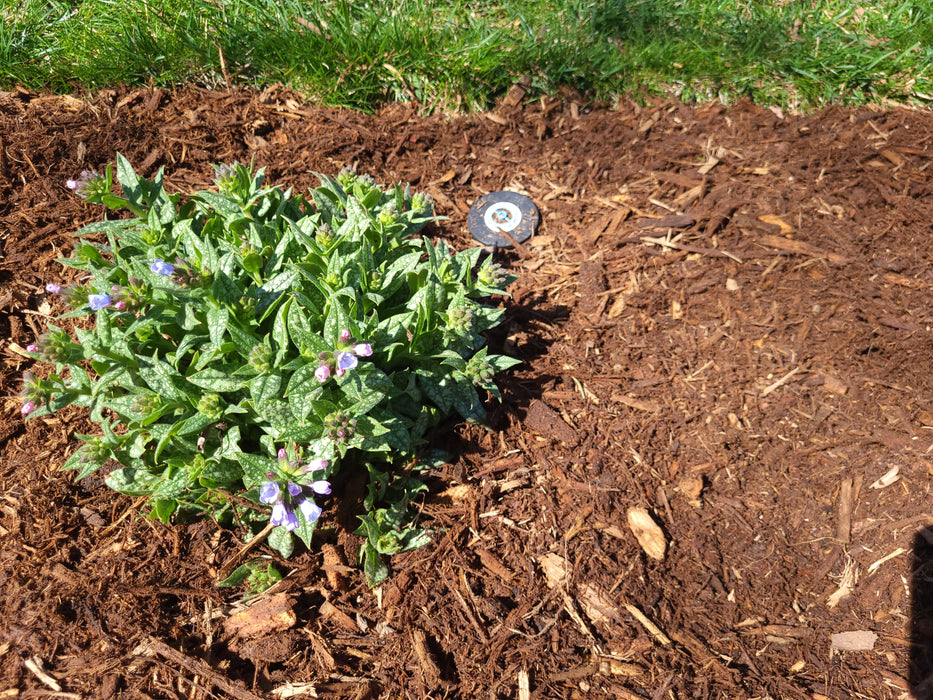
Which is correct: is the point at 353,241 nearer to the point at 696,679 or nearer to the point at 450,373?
the point at 450,373

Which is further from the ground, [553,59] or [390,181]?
[553,59]

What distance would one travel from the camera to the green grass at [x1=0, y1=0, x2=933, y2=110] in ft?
15.3

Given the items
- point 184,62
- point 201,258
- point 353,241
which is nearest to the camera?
point 201,258

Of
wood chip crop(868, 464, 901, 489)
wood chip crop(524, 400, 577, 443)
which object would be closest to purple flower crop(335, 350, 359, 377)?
wood chip crop(524, 400, 577, 443)

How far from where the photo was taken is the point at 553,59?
4.85 metres

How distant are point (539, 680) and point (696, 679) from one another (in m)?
0.62

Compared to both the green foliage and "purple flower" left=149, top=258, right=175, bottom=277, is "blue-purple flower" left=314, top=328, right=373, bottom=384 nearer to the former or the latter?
"purple flower" left=149, top=258, right=175, bottom=277

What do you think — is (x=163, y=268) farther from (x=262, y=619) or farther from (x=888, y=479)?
(x=888, y=479)

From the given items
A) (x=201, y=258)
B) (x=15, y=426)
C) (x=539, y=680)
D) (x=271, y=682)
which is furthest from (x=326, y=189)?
(x=539, y=680)

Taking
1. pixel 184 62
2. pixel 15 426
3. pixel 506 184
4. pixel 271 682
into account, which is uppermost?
pixel 184 62

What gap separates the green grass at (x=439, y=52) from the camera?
4.66 meters

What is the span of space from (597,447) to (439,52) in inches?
125

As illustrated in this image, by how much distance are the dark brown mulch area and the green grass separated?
251 millimetres

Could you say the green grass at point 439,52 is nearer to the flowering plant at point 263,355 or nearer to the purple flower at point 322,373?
the flowering plant at point 263,355
